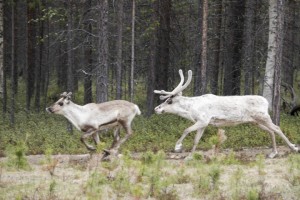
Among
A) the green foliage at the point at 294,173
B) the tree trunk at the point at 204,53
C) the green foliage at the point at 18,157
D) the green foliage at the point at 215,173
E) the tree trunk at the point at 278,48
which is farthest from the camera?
the tree trunk at the point at 204,53

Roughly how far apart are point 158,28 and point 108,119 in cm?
1164

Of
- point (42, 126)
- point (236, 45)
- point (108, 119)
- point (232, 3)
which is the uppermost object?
point (232, 3)

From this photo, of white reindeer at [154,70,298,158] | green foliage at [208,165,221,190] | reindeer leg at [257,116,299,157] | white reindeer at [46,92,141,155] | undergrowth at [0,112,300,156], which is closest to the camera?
green foliage at [208,165,221,190]

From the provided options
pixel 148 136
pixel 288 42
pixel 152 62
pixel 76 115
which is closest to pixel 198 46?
pixel 152 62

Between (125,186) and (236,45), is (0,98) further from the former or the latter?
(125,186)

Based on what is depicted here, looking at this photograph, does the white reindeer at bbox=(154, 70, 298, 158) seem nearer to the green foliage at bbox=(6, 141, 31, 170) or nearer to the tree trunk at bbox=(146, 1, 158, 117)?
the green foliage at bbox=(6, 141, 31, 170)

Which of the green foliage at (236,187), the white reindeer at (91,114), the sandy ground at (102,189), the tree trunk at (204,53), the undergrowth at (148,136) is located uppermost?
the tree trunk at (204,53)

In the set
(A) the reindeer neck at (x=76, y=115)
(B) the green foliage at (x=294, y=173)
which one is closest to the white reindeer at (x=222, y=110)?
(A) the reindeer neck at (x=76, y=115)

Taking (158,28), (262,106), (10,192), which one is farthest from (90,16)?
(10,192)

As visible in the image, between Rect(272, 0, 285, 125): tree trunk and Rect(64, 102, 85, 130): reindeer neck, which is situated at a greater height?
Rect(272, 0, 285, 125): tree trunk

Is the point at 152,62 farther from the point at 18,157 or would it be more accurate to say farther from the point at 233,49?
the point at 18,157

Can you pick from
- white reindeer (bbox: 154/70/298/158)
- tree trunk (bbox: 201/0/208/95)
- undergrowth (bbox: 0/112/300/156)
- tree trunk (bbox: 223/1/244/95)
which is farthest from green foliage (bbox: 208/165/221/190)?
tree trunk (bbox: 223/1/244/95)

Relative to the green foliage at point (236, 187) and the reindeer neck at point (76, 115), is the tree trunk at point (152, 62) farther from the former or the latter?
the green foliage at point (236, 187)

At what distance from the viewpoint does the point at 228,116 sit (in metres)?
13.0
